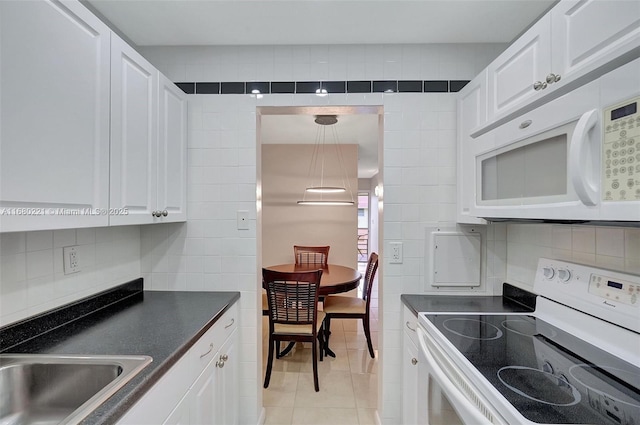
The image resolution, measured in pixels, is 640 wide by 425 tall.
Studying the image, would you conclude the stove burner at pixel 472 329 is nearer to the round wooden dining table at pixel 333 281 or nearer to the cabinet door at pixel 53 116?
the round wooden dining table at pixel 333 281

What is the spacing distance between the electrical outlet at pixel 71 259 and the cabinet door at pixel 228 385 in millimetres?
776

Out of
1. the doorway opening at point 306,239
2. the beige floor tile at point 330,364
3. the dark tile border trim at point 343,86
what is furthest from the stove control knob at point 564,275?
the beige floor tile at point 330,364

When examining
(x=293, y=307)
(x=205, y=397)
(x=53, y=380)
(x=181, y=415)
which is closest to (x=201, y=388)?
(x=205, y=397)

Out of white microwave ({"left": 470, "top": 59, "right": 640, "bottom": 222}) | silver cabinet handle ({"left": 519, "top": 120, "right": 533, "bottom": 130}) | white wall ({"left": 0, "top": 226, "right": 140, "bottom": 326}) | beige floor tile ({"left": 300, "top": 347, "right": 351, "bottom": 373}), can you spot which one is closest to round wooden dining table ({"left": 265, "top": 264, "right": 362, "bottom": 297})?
beige floor tile ({"left": 300, "top": 347, "right": 351, "bottom": 373})

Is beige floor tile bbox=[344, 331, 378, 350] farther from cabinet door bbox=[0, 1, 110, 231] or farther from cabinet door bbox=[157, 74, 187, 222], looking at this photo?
cabinet door bbox=[0, 1, 110, 231]

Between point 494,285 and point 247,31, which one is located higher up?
point 247,31

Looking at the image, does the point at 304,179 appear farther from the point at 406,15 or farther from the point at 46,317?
the point at 46,317

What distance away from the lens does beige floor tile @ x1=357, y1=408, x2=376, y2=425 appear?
6.57ft

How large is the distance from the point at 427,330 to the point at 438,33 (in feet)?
5.27

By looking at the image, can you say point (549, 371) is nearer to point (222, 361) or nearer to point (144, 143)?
point (222, 361)

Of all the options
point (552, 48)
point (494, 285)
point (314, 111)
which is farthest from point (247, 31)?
point (494, 285)

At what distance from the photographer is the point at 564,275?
4.39ft

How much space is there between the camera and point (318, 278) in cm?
235

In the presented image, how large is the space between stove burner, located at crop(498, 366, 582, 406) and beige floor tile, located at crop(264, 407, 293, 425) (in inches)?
61.8
